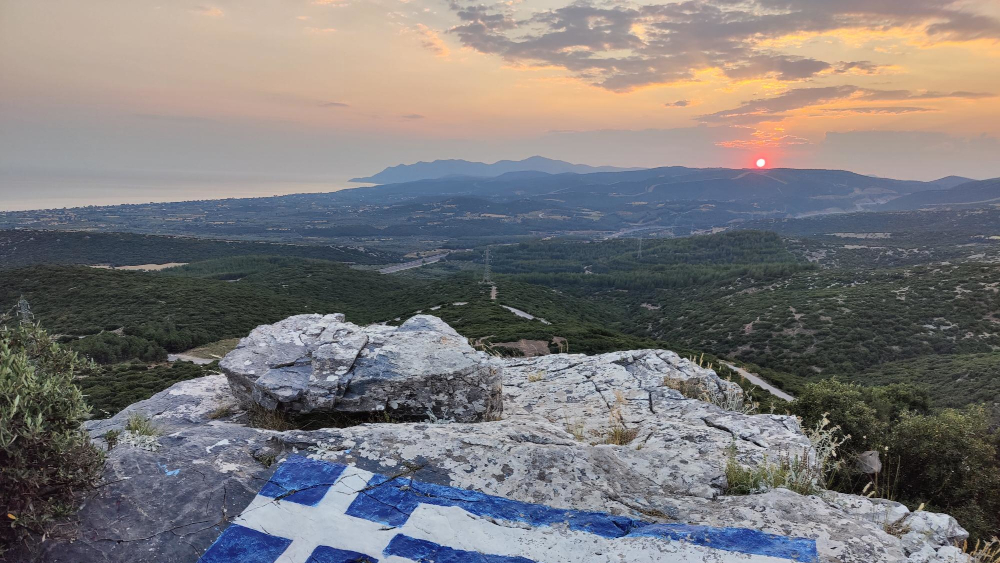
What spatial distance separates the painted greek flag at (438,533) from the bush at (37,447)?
1.33 m

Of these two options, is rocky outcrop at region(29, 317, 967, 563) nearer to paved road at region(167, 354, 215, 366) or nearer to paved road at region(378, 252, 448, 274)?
paved road at region(167, 354, 215, 366)

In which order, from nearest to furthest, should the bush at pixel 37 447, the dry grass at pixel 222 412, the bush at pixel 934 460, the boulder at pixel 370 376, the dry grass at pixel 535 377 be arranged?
the bush at pixel 37 447 → the boulder at pixel 370 376 → the bush at pixel 934 460 → the dry grass at pixel 222 412 → the dry grass at pixel 535 377

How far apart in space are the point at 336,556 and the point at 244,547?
827 millimetres

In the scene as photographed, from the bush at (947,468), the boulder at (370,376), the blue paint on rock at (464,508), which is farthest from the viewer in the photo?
the bush at (947,468)

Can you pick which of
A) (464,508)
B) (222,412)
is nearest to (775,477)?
(464,508)

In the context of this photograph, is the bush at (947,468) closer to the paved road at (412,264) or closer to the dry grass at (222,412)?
the dry grass at (222,412)

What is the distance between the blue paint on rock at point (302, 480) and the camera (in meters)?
4.54

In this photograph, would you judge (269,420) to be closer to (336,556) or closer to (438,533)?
(336,556)

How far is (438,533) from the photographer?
416cm

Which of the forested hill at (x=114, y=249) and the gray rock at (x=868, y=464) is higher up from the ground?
the gray rock at (x=868, y=464)

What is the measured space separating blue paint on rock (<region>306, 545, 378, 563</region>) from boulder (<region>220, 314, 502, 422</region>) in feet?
11.7

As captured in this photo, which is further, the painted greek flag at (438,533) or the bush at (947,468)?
the bush at (947,468)

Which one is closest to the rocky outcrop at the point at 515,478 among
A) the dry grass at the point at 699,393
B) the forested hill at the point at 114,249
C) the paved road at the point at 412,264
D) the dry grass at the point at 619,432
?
the dry grass at the point at 619,432

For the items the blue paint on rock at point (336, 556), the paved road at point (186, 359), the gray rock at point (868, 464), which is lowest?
the paved road at point (186, 359)
